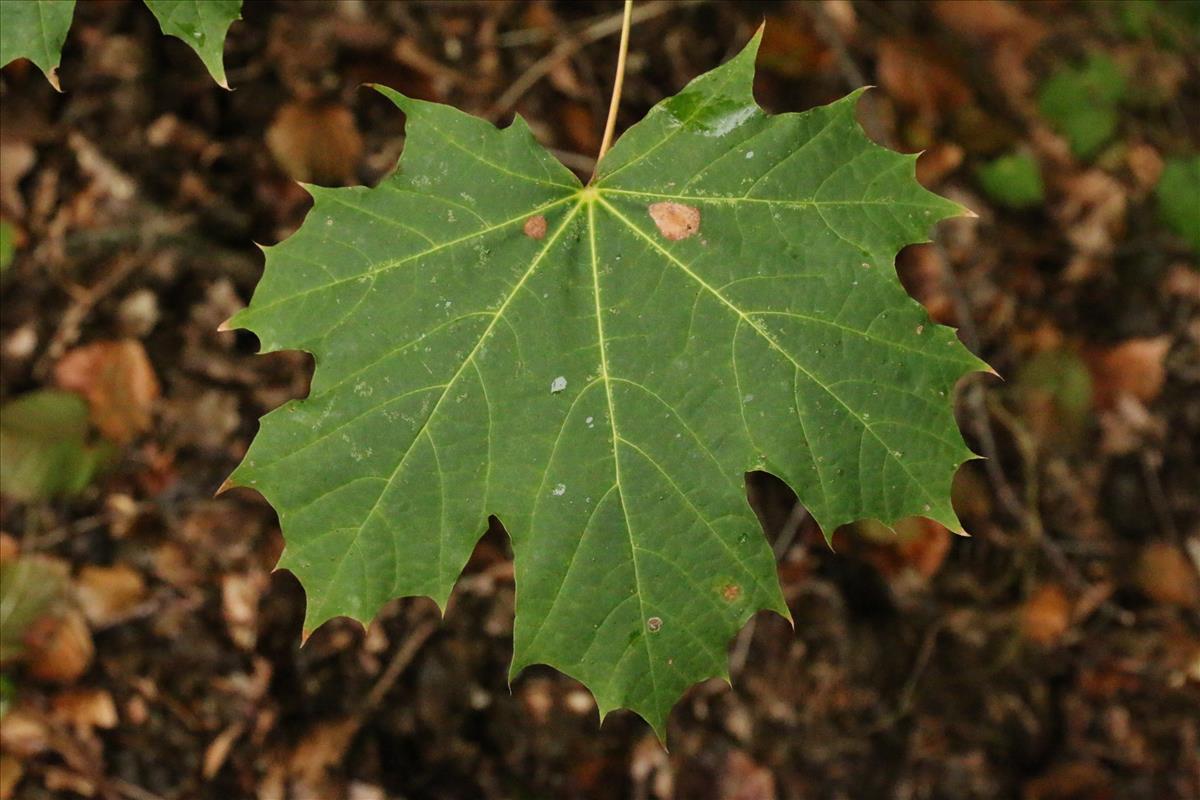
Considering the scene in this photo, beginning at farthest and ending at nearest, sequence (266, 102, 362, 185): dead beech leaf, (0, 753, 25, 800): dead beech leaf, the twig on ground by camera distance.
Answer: the twig on ground → (266, 102, 362, 185): dead beech leaf → (0, 753, 25, 800): dead beech leaf

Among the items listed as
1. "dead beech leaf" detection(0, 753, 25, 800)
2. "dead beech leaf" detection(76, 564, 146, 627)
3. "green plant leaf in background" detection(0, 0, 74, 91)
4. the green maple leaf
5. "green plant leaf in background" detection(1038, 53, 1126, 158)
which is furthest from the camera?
"green plant leaf in background" detection(1038, 53, 1126, 158)

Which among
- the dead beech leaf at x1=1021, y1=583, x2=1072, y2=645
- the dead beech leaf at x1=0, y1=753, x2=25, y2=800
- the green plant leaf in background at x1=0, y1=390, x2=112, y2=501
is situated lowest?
the dead beech leaf at x1=1021, y1=583, x2=1072, y2=645

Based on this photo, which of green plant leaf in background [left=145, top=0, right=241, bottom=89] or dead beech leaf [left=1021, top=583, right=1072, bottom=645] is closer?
green plant leaf in background [left=145, top=0, right=241, bottom=89]

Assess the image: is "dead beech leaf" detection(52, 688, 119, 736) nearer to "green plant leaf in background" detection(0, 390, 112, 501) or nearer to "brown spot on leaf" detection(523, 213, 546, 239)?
"green plant leaf in background" detection(0, 390, 112, 501)

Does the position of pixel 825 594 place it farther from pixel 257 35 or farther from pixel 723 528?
pixel 257 35

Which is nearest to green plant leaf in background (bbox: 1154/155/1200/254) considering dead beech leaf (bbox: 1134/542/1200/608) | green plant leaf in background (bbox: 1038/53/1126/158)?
green plant leaf in background (bbox: 1038/53/1126/158)

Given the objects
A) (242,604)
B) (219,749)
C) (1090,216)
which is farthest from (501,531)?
(1090,216)

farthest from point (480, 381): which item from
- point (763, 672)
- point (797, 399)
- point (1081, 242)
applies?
point (1081, 242)
